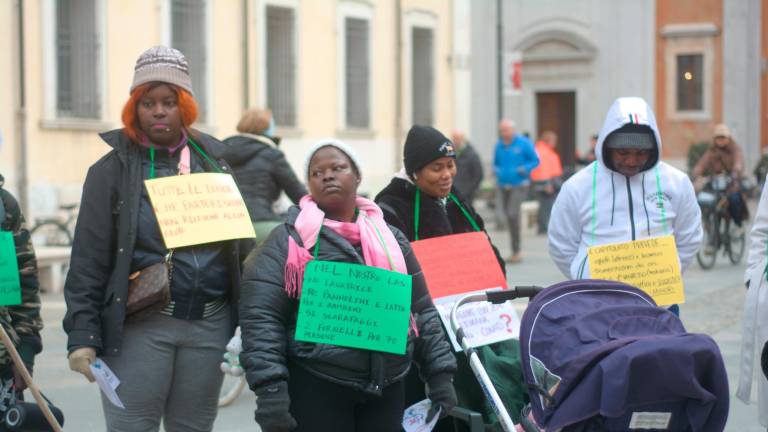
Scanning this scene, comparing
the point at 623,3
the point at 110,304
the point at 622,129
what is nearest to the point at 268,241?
the point at 110,304

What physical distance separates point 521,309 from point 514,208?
232 inches

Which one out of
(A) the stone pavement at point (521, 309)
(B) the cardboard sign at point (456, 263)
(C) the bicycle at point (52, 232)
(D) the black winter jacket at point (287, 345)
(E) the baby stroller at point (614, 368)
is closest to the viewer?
(E) the baby stroller at point (614, 368)

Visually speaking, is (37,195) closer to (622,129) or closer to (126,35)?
(126,35)

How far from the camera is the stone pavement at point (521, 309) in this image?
25.3 ft

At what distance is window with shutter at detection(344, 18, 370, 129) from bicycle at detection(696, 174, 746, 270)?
989 cm

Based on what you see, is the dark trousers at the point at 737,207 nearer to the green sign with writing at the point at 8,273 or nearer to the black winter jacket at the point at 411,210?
the black winter jacket at the point at 411,210

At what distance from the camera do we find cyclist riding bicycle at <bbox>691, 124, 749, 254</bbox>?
17.2m

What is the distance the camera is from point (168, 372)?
4.59 meters

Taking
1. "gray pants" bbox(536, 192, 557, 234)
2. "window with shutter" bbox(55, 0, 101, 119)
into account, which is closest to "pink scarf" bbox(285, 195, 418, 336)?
"window with shutter" bbox(55, 0, 101, 119)

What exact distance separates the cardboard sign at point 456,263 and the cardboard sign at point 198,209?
966mm

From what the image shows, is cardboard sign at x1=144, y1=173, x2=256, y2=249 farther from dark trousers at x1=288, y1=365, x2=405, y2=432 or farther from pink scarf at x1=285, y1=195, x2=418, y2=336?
dark trousers at x1=288, y1=365, x2=405, y2=432

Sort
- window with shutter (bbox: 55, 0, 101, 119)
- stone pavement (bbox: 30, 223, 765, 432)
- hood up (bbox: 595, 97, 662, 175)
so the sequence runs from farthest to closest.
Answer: window with shutter (bbox: 55, 0, 101, 119) < stone pavement (bbox: 30, 223, 765, 432) < hood up (bbox: 595, 97, 662, 175)

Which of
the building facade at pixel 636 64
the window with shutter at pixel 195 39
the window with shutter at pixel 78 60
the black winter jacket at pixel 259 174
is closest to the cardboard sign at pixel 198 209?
the black winter jacket at pixel 259 174

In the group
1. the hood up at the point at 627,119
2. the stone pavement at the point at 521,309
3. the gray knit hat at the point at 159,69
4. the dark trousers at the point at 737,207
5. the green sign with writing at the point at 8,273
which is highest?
the gray knit hat at the point at 159,69
